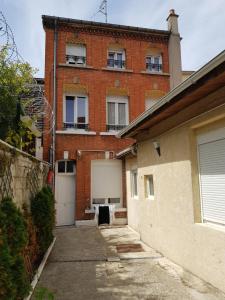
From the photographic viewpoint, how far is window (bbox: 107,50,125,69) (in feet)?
47.6

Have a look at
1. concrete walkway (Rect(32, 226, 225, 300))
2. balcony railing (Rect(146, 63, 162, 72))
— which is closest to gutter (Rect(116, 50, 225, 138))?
concrete walkway (Rect(32, 226, 225, 300))

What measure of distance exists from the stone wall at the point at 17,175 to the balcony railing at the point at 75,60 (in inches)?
308

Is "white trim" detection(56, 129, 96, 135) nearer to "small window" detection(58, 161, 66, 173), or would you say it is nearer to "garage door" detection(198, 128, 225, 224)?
"small window" detection(58, 161, 66, 173)

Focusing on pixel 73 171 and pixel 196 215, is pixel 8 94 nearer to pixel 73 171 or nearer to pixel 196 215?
pixel 73 171

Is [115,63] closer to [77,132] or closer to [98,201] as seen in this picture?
[77,132]

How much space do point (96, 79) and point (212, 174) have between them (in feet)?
31.9

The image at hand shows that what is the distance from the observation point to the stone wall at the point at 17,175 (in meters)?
4.37

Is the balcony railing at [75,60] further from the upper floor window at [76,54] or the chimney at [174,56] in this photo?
the chimney at [174,56]

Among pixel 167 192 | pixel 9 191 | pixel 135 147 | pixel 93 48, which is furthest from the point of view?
pixel 93 48

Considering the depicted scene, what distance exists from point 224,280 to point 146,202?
4138 millimetres

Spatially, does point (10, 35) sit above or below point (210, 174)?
above

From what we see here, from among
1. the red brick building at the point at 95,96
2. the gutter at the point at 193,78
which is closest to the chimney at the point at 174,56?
the red brick building at the point at 95,96

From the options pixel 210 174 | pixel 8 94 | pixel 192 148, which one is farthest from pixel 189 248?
pixel 8 94

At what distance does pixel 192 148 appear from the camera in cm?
594
